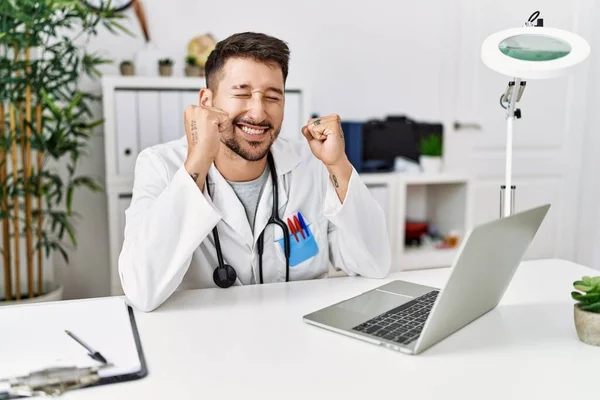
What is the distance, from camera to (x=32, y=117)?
99.2 inches

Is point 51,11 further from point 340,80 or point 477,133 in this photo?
point 477,133

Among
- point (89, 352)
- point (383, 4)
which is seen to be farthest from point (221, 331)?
point (383, 4)

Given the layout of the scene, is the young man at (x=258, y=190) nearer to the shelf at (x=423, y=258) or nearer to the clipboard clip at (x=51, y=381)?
the clipboard clip at (x=51, y=381)

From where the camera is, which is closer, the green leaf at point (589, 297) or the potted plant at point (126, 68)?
the green leaf at point (589, 297)

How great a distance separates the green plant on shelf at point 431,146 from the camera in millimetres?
3318

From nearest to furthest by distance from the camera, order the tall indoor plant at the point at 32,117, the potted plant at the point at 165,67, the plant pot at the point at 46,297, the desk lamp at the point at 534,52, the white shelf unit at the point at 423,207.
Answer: the desk lamp at the point at 534,52
the tall indoor plant at the point at 32,117
the plant pot at the point at 46,297
the potted plant at the point at 165,67
the white shelf unit at the point at 423,207

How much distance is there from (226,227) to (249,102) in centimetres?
33

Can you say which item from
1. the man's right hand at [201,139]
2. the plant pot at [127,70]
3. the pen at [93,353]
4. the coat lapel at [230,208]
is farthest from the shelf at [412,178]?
the pen at [93,353]

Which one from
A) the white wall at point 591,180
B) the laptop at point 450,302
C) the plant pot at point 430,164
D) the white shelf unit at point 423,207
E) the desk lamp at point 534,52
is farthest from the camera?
the white wall at point 591,180

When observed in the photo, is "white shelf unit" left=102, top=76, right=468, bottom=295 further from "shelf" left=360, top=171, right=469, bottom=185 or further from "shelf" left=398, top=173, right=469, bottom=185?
"shelf" left=398, top=173, right=469, bottom=185

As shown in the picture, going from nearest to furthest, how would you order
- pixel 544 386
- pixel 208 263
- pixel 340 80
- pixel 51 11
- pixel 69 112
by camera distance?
pixel 544 386
pixel 208 263
pixel 51 11
pixel 69 112
pixel 340 80

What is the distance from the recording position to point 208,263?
59.2 inches

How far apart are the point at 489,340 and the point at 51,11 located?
2066mm

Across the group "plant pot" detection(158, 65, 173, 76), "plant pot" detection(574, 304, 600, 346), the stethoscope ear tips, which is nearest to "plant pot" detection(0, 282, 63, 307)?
"plant pot" detection(158, 65, 173, 76)
